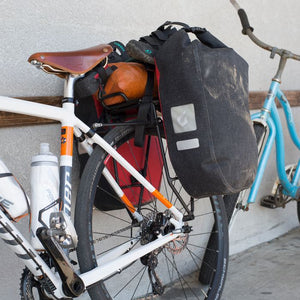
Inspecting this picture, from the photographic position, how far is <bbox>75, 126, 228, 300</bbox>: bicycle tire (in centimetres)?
167

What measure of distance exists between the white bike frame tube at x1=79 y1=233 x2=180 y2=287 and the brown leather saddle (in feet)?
2.29

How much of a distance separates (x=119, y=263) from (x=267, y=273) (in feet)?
4.62

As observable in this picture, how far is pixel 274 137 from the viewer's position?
2773mm

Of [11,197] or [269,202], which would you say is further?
[269,202]

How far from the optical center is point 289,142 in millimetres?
3502

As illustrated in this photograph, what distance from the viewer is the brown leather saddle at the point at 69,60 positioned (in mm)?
1561

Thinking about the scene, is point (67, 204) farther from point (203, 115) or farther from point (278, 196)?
point (278, 196)

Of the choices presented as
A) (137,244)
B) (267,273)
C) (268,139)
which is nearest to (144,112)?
(137,244)

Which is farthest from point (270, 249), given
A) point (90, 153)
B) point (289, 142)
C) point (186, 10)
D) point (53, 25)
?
point (53, 25)

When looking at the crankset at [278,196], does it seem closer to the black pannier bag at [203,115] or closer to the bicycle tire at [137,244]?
the bicycle tire at [137,244]

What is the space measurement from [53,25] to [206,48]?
74cm

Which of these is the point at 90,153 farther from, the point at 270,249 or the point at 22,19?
the point at 270,249

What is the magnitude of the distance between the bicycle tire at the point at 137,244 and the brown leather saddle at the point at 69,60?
0.97 ft

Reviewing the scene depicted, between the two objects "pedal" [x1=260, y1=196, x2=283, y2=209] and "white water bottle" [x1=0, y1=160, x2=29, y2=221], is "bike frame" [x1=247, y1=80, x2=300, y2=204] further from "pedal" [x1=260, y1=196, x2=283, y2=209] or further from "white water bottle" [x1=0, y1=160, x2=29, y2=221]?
"white water bottle" [x1=0, y1=160, x2=29, y2=221]
